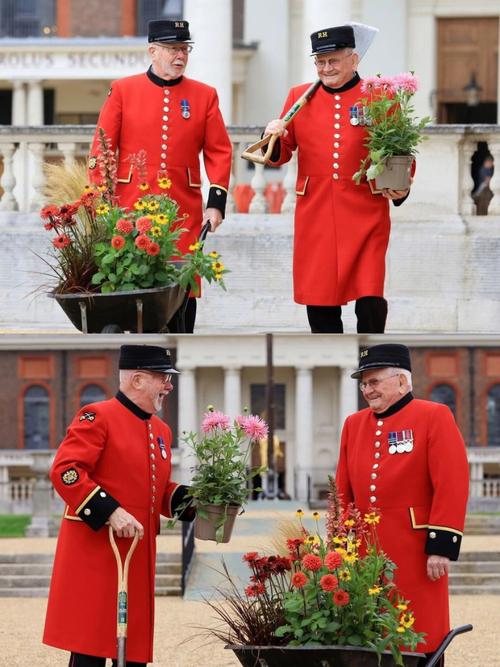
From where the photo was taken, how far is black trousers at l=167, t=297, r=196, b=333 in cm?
973

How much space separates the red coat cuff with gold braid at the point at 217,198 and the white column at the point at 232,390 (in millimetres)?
37422

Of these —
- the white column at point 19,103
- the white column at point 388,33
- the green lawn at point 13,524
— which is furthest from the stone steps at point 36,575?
the green lawn at point 13,524

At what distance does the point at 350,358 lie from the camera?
161 ft

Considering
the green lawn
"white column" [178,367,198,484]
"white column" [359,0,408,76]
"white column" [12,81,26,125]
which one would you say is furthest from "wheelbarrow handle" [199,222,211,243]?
"white column" [178,367,198,484]

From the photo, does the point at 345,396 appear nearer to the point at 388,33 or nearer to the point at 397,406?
the point at 388,33

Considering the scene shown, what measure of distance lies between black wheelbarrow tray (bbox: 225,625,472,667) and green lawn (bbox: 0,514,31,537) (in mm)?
28342

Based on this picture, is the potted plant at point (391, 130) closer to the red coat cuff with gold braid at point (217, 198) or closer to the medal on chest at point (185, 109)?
the red coat cuff with gold braid at point (217, 198)

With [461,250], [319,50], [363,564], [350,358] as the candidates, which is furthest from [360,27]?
[350,358]

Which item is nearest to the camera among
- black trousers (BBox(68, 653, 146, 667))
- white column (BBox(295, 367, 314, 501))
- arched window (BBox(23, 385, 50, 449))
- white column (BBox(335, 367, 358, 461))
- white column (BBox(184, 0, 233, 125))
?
black trousers (BBox(68, 653, 146, 667))

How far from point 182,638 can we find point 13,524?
22.6 meters

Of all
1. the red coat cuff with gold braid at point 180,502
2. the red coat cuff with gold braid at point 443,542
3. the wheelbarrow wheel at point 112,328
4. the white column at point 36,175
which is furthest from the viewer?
the white column at point 36,175

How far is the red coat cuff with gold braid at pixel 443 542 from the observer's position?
862 cm

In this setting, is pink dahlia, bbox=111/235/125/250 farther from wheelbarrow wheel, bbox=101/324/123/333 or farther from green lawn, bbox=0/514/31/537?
green lawn, bbox=0/514/31/537

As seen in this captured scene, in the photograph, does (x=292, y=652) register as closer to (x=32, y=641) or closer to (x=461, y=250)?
(x=461, y=250)
